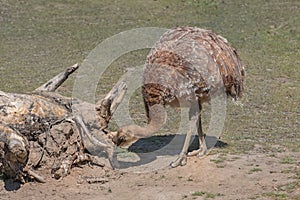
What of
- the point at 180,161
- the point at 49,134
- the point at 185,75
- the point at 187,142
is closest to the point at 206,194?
the point at 180,161

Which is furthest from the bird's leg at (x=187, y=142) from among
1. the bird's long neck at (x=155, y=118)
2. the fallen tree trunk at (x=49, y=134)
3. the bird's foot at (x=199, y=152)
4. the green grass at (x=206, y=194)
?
the green grass at (x=206, y=194)

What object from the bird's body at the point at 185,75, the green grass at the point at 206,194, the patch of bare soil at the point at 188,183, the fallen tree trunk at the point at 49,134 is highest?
the bird's body at the point at 185,75

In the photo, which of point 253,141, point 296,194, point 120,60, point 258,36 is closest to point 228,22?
point 258,36

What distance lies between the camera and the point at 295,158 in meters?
9.19

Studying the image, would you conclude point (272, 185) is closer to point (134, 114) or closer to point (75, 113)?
point (75, 113)

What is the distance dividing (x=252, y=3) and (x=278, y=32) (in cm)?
450

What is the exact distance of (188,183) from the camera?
27.1ft

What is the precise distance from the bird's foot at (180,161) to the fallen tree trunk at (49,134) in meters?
0.83

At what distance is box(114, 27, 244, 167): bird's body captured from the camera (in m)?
8.51

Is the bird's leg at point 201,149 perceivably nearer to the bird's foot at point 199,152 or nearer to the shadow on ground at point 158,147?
the bird's foot at point 199,152

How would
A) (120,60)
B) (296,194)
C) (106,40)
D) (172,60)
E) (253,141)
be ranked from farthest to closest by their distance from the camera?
(106,40)
(120,60)
(253,141)
(172,60)
(296,194)

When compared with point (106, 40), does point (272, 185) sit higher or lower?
lower

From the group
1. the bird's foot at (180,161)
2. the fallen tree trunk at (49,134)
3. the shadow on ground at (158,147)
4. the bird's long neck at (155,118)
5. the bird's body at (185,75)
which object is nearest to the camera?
the fallen tree trunk at (49,134)

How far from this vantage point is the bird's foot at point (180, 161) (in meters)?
8.82
